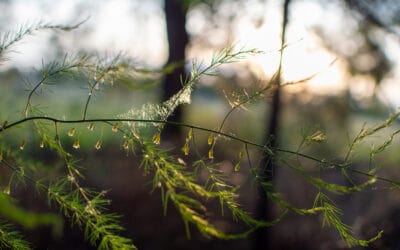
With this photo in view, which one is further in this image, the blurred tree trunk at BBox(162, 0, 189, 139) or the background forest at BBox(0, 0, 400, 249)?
the blurred tree trunk at BBox(162, 0, 189, 139)

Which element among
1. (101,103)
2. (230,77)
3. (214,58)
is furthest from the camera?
(101,103)

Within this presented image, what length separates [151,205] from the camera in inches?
287

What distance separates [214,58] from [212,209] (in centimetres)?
610

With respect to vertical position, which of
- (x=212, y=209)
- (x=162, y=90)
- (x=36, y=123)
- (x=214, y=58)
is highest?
(x=214, y=58)

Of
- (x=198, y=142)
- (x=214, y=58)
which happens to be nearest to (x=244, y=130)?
(x=198, y=142)

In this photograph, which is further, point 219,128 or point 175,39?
point 175,39

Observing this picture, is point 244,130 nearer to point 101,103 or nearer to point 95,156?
point 95,156

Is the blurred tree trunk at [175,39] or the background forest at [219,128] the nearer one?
the background forest at [219,128]

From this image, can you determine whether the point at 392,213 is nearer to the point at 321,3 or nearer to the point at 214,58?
the point at 321,3

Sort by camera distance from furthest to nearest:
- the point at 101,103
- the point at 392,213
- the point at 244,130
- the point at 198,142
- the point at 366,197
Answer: the point at 101,103
the point at 244,130
the point at 198,142
the point at 366,197
the point at 392,213

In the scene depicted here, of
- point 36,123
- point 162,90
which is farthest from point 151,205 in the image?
point 36,123

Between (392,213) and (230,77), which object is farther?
(230,77)

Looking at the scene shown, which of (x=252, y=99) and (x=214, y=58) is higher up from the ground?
(x=214, y=58)

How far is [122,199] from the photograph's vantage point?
7250mm
